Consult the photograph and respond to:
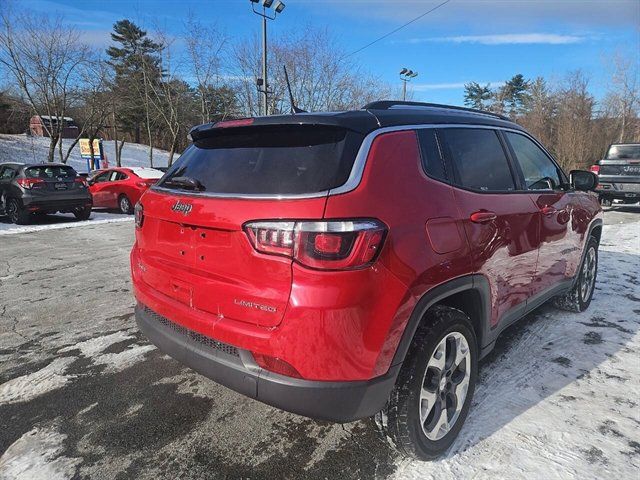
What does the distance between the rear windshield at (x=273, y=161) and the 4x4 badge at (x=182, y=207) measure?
0.11m

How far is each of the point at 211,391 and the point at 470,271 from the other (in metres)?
1.85

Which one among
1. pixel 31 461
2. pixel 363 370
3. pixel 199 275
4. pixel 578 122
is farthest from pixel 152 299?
pixel 578 122

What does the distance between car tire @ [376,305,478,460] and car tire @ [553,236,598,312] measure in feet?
7.75

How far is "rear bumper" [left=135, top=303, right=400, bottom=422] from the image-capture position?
6.36ft

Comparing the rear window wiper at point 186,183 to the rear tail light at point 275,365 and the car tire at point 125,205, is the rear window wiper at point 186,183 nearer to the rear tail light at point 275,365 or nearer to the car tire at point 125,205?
the rear tail light at point 275,365

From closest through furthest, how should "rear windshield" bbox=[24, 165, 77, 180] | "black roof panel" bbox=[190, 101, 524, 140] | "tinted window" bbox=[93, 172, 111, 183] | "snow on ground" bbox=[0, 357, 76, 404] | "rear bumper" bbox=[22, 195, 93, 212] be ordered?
"black roof panel" bbox=[190, 101, 524, 140]
"snow on ground" bbox=[0, 357, 76, 404]
"rear bumper" bbox=[22, 195, 93, 212]
"rear windshield" bbox=[24, 165, 77, 180]
"tinted window" bbox=[93, 172, 111, 183]

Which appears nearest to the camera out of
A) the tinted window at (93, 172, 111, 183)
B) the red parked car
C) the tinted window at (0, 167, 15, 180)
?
the tinted window at (0, 167, 15, 180)

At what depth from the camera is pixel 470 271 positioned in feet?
8.00

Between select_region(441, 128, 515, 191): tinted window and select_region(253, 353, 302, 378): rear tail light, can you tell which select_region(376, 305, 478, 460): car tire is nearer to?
select_region(253, 353, 302, 378): rear tail light

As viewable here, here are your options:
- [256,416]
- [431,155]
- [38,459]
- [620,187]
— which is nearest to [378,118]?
[431,155]

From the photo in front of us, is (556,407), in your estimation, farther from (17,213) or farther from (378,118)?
(17,213)

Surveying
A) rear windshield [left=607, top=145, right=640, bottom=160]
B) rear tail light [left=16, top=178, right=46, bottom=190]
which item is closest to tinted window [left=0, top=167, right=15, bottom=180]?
rear tail light [left=16, top=178, right=46, bottom=190]

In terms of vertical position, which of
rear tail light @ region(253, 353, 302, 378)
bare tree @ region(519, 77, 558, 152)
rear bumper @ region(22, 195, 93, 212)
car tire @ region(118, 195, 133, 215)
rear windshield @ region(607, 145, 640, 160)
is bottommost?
car tire @ region(118, 195, 133, 215)

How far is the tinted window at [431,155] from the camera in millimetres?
2344
